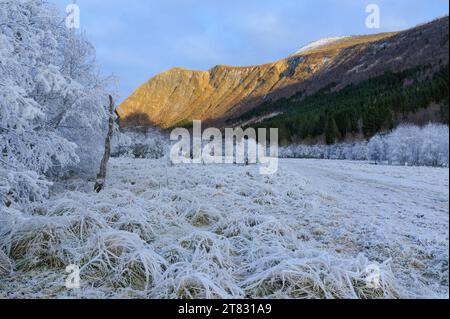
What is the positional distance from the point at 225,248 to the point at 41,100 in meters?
6.23

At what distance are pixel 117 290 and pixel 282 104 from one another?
11780cm

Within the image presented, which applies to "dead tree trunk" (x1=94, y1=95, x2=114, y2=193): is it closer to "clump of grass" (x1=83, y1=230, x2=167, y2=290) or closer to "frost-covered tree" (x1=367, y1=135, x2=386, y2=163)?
"clump of grass" (x1=83, y1=230, x2=167, y2=290)

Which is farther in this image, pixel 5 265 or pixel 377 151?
pixel 377 151

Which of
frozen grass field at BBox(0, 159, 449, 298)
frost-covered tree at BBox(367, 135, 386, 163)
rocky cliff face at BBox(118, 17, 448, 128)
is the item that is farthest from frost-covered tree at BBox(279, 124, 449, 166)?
rocky cliff face at BBox(118, 17, 448, 128)

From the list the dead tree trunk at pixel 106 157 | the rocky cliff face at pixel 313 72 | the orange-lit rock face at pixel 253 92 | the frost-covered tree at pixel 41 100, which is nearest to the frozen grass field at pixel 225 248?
the frost-covered tree at pixel 41 100

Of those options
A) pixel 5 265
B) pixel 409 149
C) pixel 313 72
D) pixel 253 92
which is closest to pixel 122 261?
pixel 5 265

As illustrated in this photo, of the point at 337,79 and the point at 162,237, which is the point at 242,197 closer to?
the point at 162,237

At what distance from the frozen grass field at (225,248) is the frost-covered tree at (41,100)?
85 cm

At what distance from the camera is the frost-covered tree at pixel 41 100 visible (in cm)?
475

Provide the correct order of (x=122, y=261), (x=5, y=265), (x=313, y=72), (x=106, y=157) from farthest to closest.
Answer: (x=313, y=72)
(x=106, y=157)
(x=5, y=265)
(x=122, y=261)

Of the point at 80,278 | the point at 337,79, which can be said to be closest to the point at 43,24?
the point at 80,278

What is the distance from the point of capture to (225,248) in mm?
4605

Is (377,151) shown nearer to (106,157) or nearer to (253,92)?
(106,157)

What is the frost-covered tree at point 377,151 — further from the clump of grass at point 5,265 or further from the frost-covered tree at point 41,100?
the clump of grass at point 5,265
